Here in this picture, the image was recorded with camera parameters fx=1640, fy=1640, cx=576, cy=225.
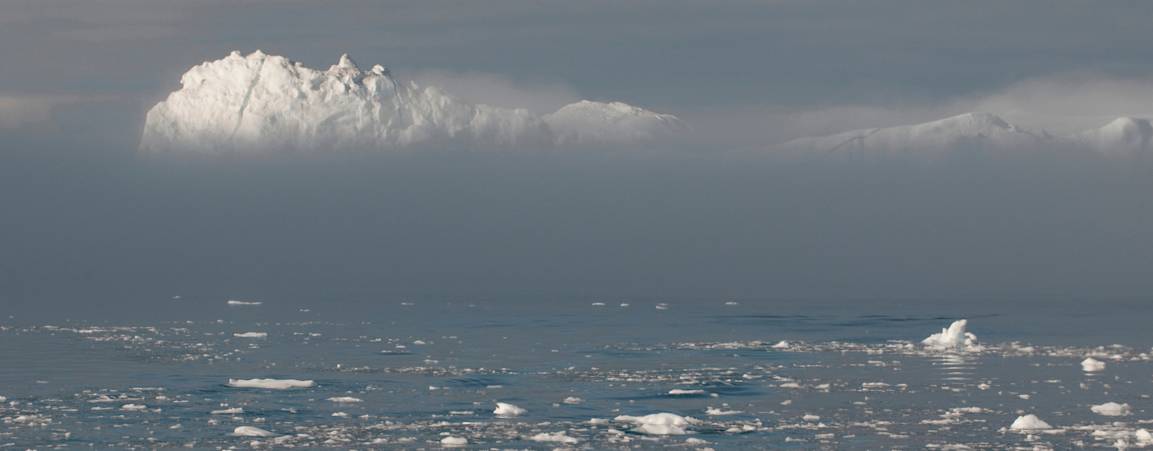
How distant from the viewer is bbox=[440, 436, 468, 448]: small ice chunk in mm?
44844

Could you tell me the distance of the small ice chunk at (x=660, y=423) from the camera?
47.8 m

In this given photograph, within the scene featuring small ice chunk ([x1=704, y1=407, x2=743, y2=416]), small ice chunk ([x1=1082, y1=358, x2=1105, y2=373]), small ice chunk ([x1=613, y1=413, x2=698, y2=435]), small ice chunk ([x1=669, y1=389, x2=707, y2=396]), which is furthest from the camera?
small ice chunk ([x1=1082, y1=358, x2=1105, y2=373])

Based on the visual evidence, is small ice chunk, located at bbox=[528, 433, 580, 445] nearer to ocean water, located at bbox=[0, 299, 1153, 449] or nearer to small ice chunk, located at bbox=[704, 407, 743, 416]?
ocean water, located at bbox=[0, 299, 1153, 449]

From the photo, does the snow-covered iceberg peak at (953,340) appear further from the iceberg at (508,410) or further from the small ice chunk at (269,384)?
the iceberg at (508,410)

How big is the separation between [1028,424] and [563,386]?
18.9 meters

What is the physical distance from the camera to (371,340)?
297 ft

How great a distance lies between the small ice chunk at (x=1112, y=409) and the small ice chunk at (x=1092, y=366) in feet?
49.0

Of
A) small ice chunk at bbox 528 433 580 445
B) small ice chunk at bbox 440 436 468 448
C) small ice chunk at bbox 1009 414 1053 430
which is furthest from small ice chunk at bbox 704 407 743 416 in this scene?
small ice chunk at bbox 440 436 468 448

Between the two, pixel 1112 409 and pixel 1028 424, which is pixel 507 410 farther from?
pixel 1112 409

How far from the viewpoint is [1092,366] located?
6906 cm

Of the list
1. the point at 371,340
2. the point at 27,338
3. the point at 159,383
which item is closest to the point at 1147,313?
the point at 371,340

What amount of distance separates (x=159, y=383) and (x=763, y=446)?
26.1 metres

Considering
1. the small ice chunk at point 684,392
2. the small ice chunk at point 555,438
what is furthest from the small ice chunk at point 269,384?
the small ice chunk at point 555,438

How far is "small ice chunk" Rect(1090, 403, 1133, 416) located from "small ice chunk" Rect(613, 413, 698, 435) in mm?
13277
